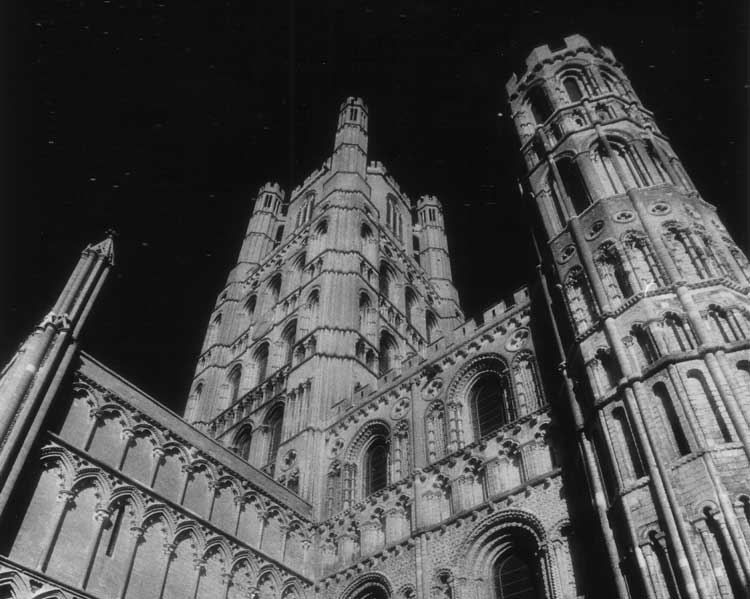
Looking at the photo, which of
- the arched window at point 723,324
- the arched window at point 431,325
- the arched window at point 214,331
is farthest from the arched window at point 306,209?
the arched window at point 723,324

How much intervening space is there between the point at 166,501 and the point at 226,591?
308cm

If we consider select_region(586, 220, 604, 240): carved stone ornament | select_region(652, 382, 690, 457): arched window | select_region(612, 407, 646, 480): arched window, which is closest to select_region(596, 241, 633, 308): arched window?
select_region(586, 220, 604, 240): carved stone ornament

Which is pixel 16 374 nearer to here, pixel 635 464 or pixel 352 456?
pixel 352 456

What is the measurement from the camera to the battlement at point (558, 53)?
3000 cm

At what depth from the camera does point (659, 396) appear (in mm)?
14406

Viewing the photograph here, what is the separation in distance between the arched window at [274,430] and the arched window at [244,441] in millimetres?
1290

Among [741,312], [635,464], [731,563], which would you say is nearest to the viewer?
[731,563]

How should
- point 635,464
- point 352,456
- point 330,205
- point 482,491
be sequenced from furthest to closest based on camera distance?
point 330,205 → point 352,456 → point 482,491 → point 635,464

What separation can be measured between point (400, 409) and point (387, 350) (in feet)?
38.8

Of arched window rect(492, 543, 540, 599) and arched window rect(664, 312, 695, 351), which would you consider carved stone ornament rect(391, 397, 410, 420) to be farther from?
arched window rect(664, 312, 695, 351)

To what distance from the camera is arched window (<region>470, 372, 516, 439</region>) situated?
815 inches

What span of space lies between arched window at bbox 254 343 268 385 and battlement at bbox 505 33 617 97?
19.3m

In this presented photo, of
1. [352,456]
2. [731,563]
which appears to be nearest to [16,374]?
[352,456]

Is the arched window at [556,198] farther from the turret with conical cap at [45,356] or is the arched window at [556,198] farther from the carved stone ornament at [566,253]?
the turret with conical cap at [45,356]
